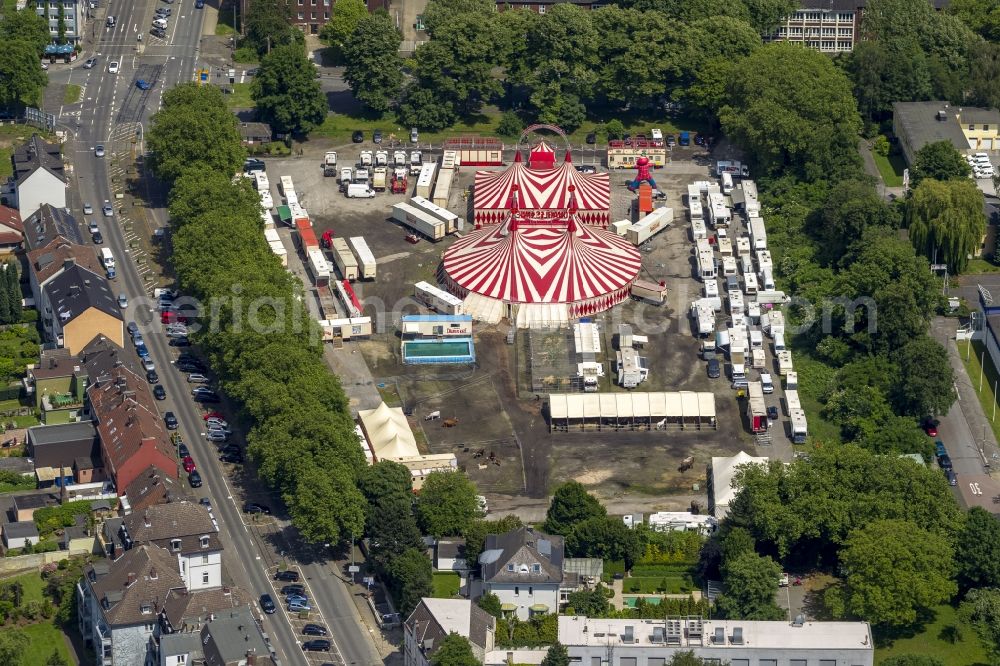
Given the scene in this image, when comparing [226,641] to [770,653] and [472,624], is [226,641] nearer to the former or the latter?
[472,624]

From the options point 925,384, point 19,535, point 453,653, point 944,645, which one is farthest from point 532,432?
point 19,535

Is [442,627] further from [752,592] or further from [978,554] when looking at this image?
[978,554]

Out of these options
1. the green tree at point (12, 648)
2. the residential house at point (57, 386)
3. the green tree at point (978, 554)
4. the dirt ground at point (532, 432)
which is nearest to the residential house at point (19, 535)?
the green tree at point (12, 648)

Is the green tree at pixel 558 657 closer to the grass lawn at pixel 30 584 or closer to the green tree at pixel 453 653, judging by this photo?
the green tree at pixel 453 653

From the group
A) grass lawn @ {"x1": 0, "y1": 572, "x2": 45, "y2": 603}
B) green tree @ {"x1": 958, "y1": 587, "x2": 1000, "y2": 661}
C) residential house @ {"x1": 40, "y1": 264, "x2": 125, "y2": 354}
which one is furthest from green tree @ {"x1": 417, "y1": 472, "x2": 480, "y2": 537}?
green tree @ {"x1": 958, "y1": 587, "x2": 1000, "y2": 661}

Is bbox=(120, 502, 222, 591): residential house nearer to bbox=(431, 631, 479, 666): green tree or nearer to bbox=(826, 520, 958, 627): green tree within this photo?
bbox=(431, 631, 479, 666): green tree
